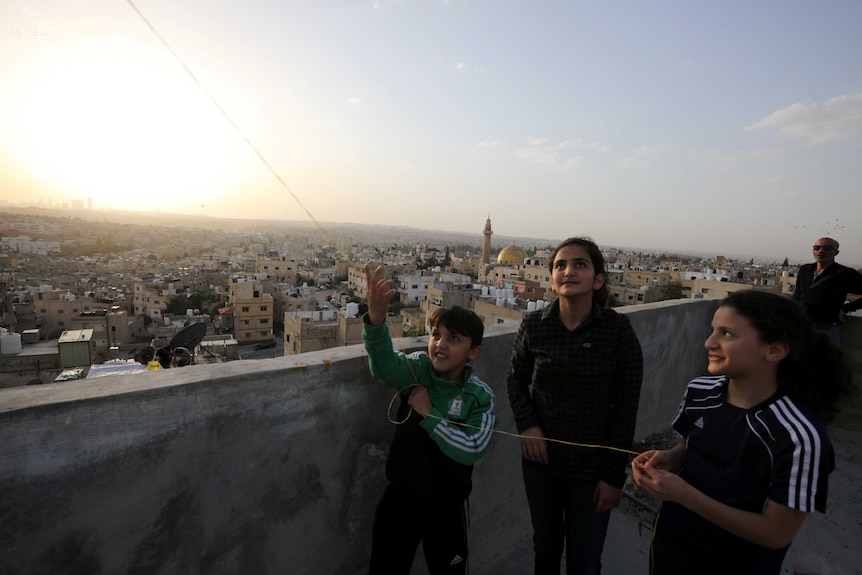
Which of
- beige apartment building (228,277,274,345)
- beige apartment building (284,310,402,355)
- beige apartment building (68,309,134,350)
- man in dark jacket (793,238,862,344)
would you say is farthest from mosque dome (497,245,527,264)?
man in dark jacket (793,238,862,344)

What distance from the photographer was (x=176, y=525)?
4.62 feet

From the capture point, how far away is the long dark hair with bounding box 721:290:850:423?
135cm

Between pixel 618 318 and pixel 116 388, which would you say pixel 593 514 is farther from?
pixel 116 388

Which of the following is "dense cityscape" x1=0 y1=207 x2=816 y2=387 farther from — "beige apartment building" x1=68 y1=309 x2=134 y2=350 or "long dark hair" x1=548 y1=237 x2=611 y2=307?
"long dark hair" x1=548 y1=237 x2=611 y2=307

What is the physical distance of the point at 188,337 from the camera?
151 inches

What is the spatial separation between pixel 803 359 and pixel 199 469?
6.37ft

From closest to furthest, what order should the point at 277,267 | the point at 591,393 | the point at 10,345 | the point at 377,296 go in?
the point at 377,296 < the point at 591,393 < the point at 10,345 < the point at 277,267

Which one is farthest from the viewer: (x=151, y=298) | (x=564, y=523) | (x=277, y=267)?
(x=277, y=267)

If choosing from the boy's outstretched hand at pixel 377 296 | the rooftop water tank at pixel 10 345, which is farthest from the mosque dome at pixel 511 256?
the boy's outstretched hand at pixel 377 296

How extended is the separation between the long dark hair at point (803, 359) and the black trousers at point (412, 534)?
1225 mm

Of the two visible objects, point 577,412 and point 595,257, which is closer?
point 577,412

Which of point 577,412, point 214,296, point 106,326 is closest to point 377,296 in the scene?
point 577,412

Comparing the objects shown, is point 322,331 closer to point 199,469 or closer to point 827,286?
point 827,286

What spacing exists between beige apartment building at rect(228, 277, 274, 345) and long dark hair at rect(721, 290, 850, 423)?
33.8 meters
